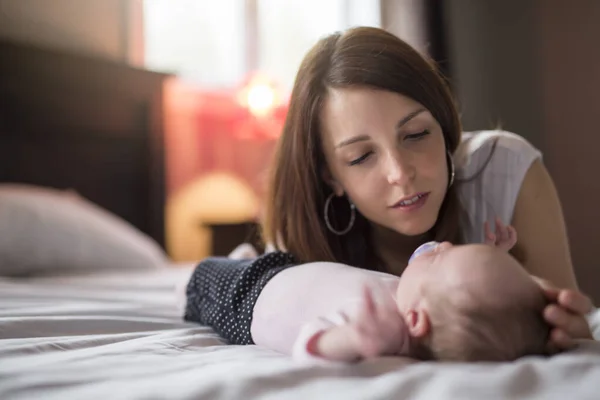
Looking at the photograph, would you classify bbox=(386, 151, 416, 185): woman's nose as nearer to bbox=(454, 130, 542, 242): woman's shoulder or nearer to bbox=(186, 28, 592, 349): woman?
bbox=(186, 28, 592, 349): woman

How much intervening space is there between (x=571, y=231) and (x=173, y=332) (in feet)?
7.34

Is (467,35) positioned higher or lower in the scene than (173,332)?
higher

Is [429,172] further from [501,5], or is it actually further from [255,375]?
[501,5]

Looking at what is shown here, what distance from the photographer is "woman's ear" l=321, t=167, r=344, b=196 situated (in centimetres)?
121

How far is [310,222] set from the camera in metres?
1.23

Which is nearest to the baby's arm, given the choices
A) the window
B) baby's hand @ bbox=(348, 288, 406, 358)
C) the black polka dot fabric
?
baby's hand @ bbox=(348, 288, 406, 358)

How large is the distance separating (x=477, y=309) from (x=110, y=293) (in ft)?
3.52

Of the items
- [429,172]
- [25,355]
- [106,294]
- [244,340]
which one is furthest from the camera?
[106,294]

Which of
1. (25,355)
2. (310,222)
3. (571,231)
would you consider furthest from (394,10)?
(25,355)

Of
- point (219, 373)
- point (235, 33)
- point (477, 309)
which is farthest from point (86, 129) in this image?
point (477, 309)

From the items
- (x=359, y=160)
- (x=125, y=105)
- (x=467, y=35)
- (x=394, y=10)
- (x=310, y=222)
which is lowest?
(x=310, y=222)

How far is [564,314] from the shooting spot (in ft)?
2.05

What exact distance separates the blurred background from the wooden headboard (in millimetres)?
34

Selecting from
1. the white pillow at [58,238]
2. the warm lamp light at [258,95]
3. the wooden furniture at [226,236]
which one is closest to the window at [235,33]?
the warm lamp light at [258,95]
